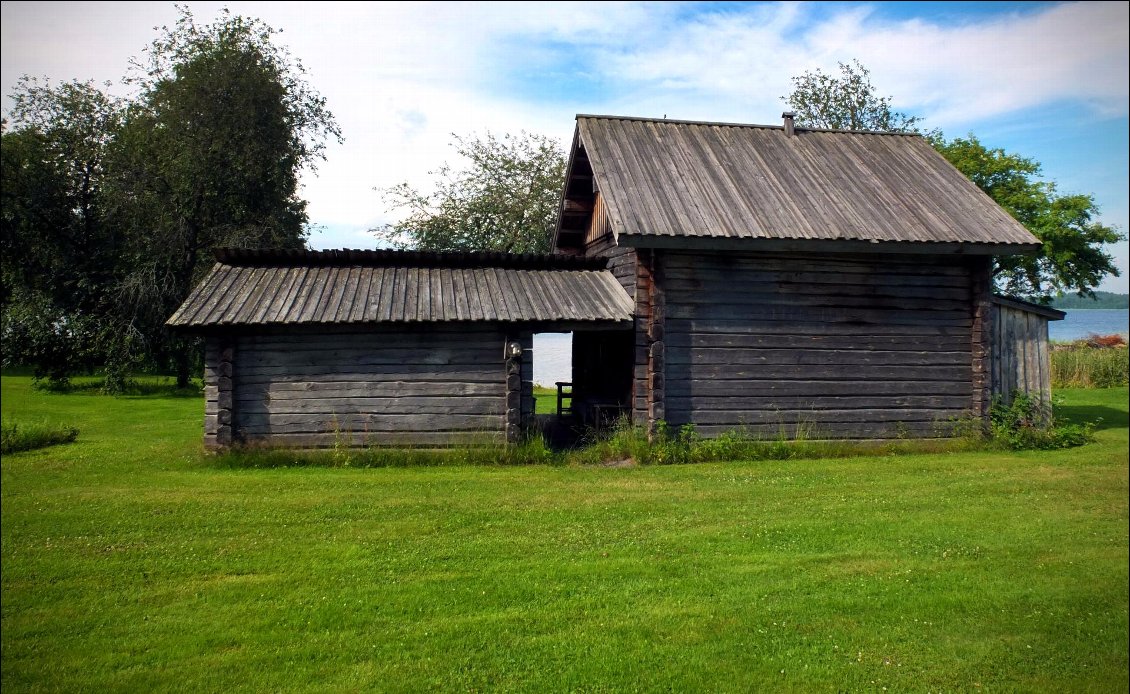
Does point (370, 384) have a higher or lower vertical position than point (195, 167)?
lower

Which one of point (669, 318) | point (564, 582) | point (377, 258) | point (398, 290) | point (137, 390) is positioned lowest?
point (564, 582)

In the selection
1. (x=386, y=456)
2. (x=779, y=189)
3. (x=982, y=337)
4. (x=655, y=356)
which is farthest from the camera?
(x=779, y=189)

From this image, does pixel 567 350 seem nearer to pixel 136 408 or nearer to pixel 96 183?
pixel 96 183

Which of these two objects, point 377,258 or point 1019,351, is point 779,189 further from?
point 377,258

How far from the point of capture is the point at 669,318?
1357 cm

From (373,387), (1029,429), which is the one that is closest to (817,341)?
(1029,429)

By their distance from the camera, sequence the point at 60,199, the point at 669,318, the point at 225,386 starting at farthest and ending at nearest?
1. the point at 60,199
2. the point at 669,318
3. the point at 225,386

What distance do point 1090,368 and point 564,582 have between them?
26964 mm

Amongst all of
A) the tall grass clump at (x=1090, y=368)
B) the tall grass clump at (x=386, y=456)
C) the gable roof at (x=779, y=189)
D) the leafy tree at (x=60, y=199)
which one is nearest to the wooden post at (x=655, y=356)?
the gable roof at (x=779, y=189)

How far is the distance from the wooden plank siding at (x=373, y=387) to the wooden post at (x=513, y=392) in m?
0.12

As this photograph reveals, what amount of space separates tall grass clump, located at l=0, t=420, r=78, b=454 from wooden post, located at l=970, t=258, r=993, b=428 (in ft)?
55.9

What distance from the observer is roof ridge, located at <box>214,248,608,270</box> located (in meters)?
14.5

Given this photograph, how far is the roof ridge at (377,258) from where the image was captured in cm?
1454

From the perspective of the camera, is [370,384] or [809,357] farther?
[809,357]
